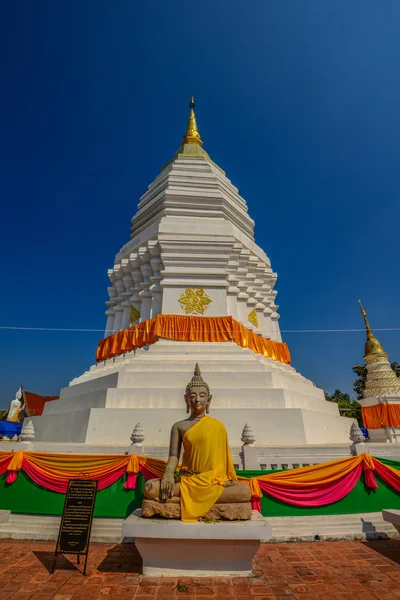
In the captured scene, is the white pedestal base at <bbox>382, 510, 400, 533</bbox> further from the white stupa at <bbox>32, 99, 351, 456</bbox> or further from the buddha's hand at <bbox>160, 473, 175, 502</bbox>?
the buddha's hand at <bbox>160, 473, 175, 502</bbox>

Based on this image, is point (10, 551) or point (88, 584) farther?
point (10, 551)

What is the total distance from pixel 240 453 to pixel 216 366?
4.17m

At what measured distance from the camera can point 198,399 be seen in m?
5.16

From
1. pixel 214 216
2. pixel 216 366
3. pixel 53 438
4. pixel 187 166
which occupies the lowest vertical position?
pixel 53 438

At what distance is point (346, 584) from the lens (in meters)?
4.11

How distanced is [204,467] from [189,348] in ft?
23.2

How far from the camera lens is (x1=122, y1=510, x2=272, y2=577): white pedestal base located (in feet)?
13.5

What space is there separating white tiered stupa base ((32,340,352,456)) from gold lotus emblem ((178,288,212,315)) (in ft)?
5.25

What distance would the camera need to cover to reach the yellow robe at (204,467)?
431 centimetres

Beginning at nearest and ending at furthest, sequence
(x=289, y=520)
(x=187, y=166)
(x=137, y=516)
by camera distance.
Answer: (x=137, y=516) < (x=289, y=520) < (x=187, y=166)

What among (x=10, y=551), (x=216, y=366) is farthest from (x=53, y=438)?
(x=216, y=366)

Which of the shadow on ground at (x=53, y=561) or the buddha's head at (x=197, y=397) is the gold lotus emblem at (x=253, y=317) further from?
the shadow on ground at (x=53, y=561)

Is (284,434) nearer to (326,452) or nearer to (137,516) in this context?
(326,452)

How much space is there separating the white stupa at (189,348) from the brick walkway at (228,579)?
2603mm
